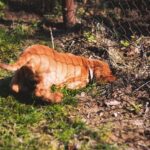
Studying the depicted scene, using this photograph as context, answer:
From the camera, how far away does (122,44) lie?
7508 mm

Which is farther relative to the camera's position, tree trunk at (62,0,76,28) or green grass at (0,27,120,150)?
tree trunk at (62,0,76,28)

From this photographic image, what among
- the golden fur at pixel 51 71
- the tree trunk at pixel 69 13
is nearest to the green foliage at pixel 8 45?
the tree trunk at pixel 69 13

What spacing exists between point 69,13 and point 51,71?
9.23ft

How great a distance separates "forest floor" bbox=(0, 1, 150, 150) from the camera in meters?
4.96

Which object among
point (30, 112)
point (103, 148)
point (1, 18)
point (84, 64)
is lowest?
point (103, 148)

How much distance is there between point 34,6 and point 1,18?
724mm

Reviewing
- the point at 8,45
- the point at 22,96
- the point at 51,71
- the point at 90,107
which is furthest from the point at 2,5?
the point at 90,107

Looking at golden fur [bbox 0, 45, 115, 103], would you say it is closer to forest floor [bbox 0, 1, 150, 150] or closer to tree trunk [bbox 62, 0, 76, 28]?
forest floor [bbox 0, 1, 150, 150]

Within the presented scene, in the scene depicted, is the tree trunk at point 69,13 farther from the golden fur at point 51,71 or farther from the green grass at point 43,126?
the green grass at point 43,126

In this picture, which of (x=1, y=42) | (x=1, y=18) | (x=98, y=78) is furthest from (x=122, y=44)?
(x=1, y=18)

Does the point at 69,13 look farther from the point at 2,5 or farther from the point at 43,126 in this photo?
the point at 43,126

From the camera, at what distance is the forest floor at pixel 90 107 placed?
496cm

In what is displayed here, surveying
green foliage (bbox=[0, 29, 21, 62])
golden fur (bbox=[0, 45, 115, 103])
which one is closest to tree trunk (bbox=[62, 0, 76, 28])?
green foliage (bbox=[0, 29, 21, 62])

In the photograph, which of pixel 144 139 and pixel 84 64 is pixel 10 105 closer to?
pixel 84 64
